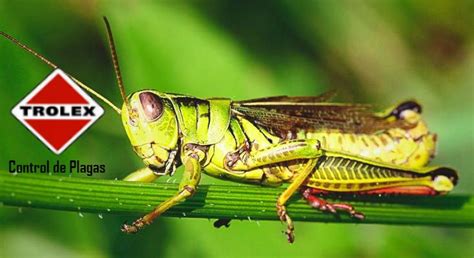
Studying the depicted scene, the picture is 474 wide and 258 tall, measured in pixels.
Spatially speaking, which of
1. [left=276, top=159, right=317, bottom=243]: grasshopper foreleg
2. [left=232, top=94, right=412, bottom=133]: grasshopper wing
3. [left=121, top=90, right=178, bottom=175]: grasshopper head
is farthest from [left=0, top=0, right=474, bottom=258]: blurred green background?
[left=276, top=159, right=317, bottom=243]: grasshopper foreleg

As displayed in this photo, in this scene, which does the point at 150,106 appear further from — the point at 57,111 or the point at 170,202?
the point at 57,111

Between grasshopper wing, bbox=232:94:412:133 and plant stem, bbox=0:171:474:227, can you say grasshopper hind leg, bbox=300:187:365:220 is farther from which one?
grasshopper wing, bbox=232:94:412:133

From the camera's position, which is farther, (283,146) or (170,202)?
(283,146)

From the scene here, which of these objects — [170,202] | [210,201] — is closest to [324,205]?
[210,201]

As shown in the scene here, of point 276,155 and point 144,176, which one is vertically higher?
point 276,155

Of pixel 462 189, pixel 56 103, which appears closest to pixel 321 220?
pixel 56 103

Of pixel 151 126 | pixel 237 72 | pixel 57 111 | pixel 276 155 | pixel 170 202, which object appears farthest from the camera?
pixel 237 72
